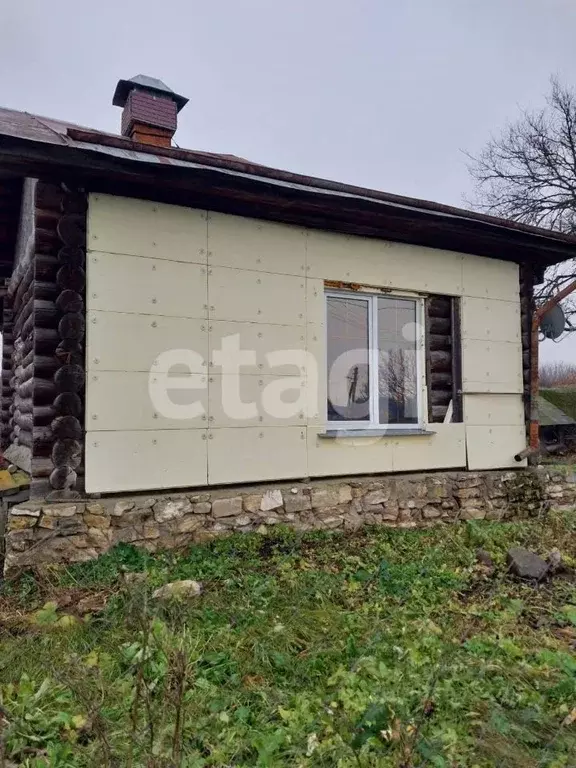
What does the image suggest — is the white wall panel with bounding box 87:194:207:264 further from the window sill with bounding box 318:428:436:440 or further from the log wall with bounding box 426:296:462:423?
the log wall with bounding box 426:296:462:423

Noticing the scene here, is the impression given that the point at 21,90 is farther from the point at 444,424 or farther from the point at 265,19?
the point at 444,424

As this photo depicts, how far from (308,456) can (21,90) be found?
91.5 feet

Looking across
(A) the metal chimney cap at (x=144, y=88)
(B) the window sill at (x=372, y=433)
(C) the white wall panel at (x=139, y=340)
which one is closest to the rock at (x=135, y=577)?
(C) the white wall panel at (x=139, y=340)

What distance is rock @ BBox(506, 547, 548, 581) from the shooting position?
13.0 feet

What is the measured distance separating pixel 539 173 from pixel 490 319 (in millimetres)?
13277

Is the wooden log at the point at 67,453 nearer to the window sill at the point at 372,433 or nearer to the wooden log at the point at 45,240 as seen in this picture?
the wooden log at the point at 45,240

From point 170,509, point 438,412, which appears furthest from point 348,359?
point 170,509

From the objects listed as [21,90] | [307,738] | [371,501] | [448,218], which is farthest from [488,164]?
[21,90]

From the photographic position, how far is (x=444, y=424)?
17.9 ft

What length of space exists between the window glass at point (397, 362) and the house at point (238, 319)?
2 cm

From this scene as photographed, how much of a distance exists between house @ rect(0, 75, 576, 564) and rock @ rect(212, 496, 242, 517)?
18cm

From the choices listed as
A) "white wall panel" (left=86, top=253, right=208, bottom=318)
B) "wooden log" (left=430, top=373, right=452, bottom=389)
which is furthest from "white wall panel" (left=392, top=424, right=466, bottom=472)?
"white wall panel" (left=86, top=253, right=208, bottom=318)

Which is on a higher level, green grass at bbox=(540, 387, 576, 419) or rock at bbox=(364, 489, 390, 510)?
green grass at bbox=(540, 387, 576, 419)

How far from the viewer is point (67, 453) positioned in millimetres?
3936
